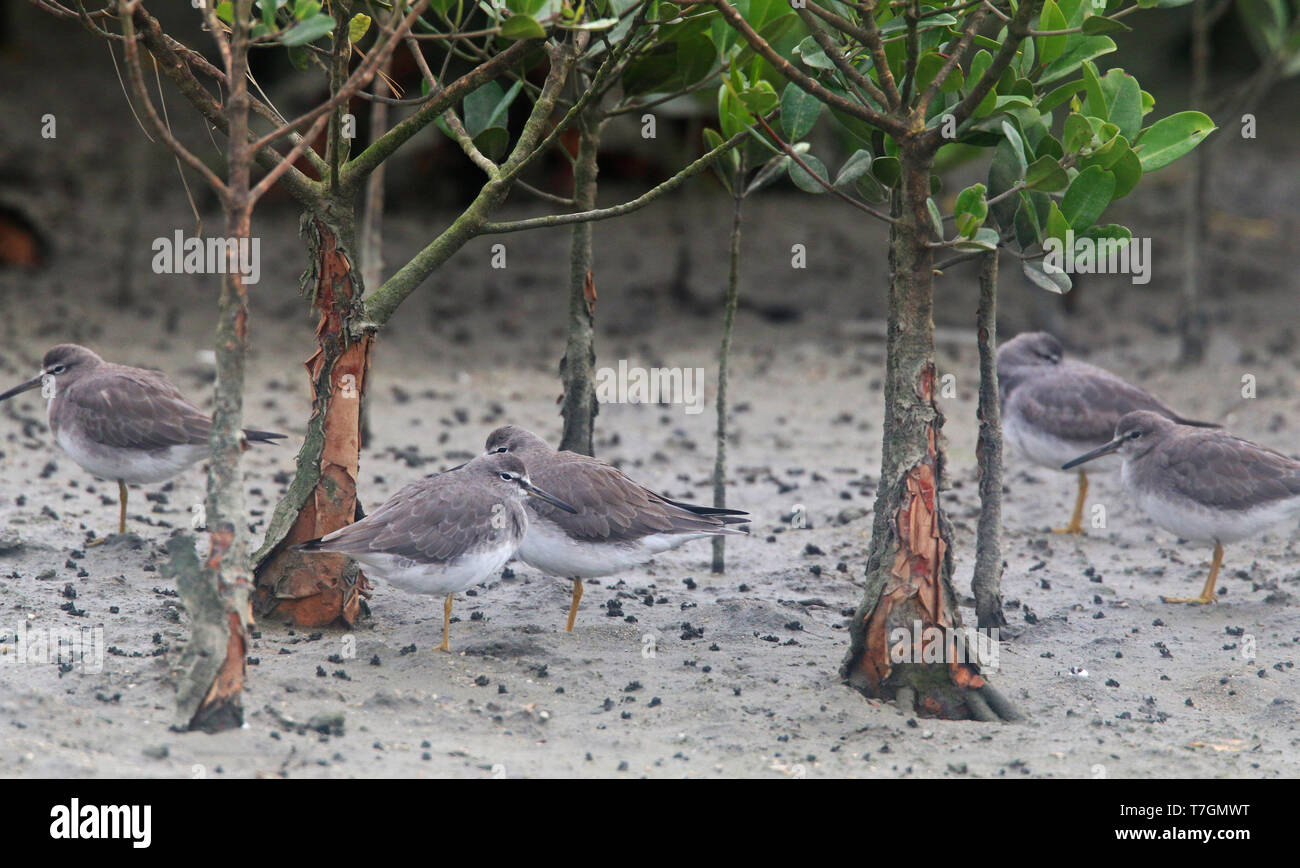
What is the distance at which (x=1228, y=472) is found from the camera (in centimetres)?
791

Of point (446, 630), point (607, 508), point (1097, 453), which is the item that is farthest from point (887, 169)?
point (1097, 453)

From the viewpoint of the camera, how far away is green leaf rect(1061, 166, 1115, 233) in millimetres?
5539

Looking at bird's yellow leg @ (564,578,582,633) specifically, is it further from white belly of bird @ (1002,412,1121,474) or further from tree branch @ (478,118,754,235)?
white belly of bird @ (1002,412,1121,474)

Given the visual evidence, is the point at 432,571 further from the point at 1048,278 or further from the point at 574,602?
the point at 1048,278

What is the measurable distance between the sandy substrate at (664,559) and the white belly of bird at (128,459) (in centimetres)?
41

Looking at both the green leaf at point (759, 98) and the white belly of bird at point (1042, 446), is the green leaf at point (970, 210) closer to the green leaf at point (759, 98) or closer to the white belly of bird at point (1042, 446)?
the green leaf at point (759, 98)

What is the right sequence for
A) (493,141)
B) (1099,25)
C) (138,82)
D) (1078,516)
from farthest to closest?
(1078,516)
(493,141)
(1099,25)
(138,82)

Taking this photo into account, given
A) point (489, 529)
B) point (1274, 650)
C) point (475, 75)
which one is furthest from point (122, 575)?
point (1274, 650)

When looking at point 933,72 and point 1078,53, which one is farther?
point 1078,53

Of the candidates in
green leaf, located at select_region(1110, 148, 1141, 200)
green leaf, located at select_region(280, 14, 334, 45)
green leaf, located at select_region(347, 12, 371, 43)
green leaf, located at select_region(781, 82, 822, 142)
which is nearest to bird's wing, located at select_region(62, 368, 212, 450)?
green leaf, located at select_region(347, 12, 371, 43)

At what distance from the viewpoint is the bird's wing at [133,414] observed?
25.5 feet

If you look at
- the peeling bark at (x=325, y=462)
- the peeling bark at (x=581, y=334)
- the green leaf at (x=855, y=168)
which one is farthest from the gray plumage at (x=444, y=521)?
the green leaf at (x=855, y=168)

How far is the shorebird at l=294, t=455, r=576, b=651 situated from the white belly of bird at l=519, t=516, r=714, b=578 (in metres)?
0.14

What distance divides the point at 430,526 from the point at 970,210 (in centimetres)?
286
